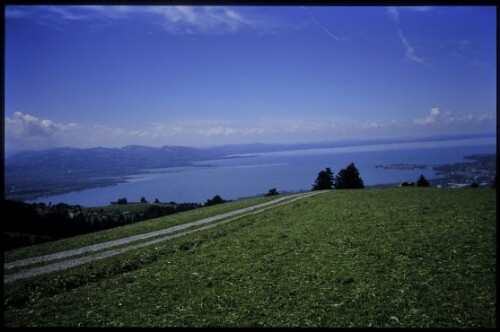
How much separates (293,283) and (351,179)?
47079 mm

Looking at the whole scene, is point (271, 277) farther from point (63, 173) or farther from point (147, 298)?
point (63, 173)

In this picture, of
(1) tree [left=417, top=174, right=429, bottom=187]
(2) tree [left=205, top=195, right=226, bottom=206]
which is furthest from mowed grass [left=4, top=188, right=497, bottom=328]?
(2) tree [left=205, top=195, right=226, bottom=206]

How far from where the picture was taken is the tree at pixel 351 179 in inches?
2189

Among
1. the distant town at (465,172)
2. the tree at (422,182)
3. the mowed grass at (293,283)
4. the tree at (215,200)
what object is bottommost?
the tree at (215,200)

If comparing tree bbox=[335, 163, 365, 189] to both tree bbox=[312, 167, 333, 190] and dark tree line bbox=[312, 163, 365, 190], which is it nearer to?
dark tree line bbox=[312, 163, 365, 190]

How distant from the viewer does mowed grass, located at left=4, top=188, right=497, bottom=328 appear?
9023mm

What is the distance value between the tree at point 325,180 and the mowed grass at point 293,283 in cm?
3662

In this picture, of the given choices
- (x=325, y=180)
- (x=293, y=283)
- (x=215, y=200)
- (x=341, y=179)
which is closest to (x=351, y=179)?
(x=341, y=179)

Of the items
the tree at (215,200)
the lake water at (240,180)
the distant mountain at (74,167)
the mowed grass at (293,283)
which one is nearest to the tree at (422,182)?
the lake water at (240,180)

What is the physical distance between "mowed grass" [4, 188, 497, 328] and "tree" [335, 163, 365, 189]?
115 ft

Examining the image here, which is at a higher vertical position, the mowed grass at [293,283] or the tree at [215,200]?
the mowed grass at [293,283]

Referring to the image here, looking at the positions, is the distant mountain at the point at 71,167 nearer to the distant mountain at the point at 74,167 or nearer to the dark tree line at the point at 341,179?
the distant mountain at the point at 74,167

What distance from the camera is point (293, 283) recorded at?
11.5 metres

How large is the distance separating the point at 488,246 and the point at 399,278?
234 inches
